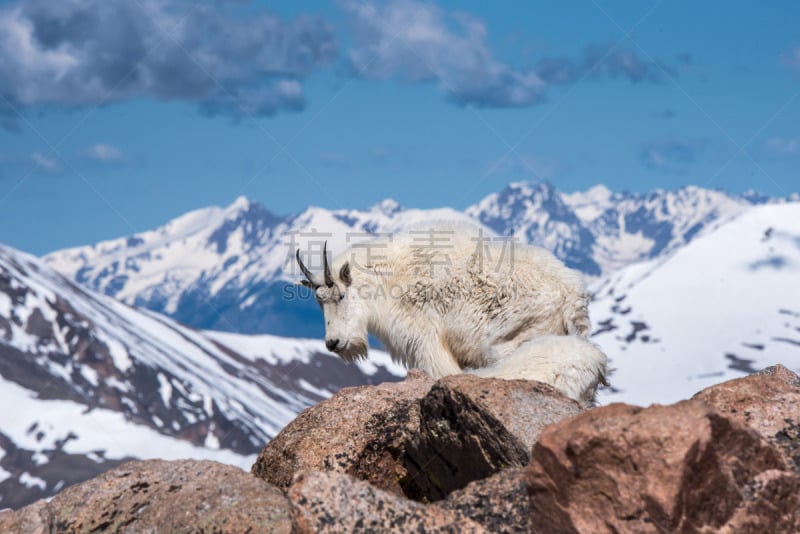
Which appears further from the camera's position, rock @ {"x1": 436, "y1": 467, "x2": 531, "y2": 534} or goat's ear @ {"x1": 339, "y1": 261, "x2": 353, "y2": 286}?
goat's ear @ {"x1": 339, "y1": 261, "x2": 353, "y2": 286}

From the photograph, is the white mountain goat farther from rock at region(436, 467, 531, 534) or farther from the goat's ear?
rock at region(436, 467, 531, 534)

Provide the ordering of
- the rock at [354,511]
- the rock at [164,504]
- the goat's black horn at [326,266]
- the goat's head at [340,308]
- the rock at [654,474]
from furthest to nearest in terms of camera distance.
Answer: the goat's head at [340,308]
the goat's black horn at [326,266]
the rock at [164,504]
the rock at [354,511]
the rock at [654,474]

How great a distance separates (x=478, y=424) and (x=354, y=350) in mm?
6257

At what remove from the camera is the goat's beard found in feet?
54.5

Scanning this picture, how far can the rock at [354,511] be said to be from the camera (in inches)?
343

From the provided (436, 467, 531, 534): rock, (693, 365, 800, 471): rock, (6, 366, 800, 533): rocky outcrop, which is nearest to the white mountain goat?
(6, 366, 800, 533): rocky outcrop

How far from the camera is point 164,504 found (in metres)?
9.57

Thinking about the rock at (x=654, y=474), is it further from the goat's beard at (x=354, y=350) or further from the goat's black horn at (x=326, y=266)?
A: the goat's beard at (x=354, y=350)

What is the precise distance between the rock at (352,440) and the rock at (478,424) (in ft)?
2.44

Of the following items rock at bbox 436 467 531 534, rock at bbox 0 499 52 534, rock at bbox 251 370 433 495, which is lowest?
rock at bbox 0 499 52 534

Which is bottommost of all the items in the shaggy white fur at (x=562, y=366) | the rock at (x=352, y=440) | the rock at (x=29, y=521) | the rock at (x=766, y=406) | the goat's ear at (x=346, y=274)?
the rock at (x=29, y=521)

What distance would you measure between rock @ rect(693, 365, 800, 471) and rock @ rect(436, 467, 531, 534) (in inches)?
89.0

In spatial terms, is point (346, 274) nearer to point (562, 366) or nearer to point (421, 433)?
point (562, 366)

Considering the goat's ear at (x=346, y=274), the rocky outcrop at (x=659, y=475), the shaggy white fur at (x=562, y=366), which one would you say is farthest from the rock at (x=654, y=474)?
the goat's ear at (x=346, y=274)
